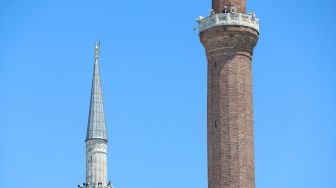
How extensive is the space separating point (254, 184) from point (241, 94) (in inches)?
222

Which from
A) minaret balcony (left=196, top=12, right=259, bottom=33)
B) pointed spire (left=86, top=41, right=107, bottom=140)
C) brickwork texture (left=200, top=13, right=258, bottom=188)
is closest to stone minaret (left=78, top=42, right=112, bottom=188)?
pointed spire (left=86, top=41, right=107, bottom=140)

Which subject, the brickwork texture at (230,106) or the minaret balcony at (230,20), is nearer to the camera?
the brickwork texture at (230,106)

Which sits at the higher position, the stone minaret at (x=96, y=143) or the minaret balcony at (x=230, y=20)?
the minaret balcony at (x=230, y=20)

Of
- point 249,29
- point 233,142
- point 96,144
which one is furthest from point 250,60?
point 96,144

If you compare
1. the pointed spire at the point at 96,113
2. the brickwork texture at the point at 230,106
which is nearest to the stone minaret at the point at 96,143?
the pointed spire at the point at 96,113

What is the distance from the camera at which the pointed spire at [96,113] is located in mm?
72688

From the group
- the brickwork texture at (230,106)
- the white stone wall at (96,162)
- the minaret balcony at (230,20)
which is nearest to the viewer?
the brickwork texture at (230,106)

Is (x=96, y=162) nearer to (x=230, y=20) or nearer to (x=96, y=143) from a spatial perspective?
(x=96, y=143)

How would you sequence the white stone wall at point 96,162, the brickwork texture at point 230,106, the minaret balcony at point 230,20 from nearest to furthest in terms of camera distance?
the brickwork texture at point 230,106
the minaret balcony at point 230,20
the white stone wall at point 96,162

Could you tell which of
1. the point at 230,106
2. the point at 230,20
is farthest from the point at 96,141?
the point at 230,20

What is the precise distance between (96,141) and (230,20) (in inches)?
576

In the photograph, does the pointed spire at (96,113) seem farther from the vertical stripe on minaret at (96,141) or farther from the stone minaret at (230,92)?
the stone minaret at (230,92)

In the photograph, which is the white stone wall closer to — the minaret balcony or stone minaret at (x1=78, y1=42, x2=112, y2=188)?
stone minaret at (x1=78, y1=42, x2=112, y2=188)

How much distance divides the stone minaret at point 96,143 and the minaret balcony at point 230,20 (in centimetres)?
1250
